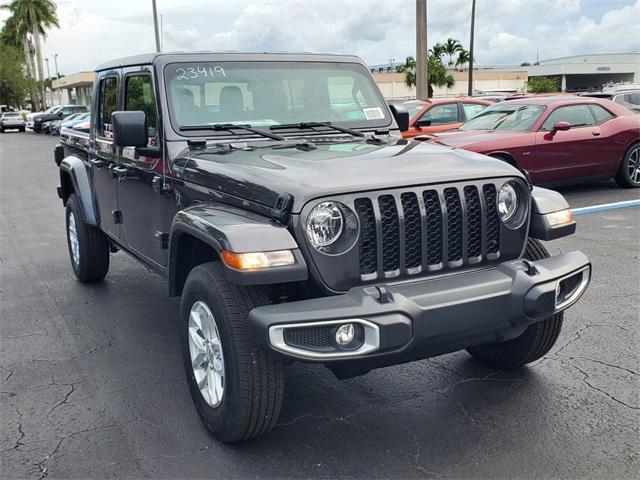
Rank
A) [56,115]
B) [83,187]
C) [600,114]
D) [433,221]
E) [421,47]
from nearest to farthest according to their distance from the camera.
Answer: [433,221], [83,187], [600,114], [421,47], [56,115]

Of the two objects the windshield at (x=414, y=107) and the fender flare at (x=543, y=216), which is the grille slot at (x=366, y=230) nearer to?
the fender flare at (x=543, y=216)

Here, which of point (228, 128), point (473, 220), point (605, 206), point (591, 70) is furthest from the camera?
point (591, 70)

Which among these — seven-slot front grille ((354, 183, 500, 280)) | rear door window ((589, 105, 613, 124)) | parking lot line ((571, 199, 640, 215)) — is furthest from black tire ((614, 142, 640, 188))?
seven-slot front grille ((354, 183, 500, 280))

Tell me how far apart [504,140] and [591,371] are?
20.0 feet

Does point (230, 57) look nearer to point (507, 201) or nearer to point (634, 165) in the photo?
point (507, 201)

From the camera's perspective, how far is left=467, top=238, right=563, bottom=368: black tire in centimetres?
371

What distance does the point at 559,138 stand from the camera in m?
10.1

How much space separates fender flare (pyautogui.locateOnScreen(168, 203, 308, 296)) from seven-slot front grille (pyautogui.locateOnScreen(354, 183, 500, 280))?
→ 35cm

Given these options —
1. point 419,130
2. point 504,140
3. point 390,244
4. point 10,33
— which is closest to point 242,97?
point 390,244

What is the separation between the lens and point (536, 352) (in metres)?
3.98

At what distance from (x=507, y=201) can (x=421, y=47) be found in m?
17.4

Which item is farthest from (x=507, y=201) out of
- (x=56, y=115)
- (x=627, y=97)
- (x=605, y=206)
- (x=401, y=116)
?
(x=56, y=115)

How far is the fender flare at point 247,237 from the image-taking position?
9.54 feet

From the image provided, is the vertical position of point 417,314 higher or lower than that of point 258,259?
lower
